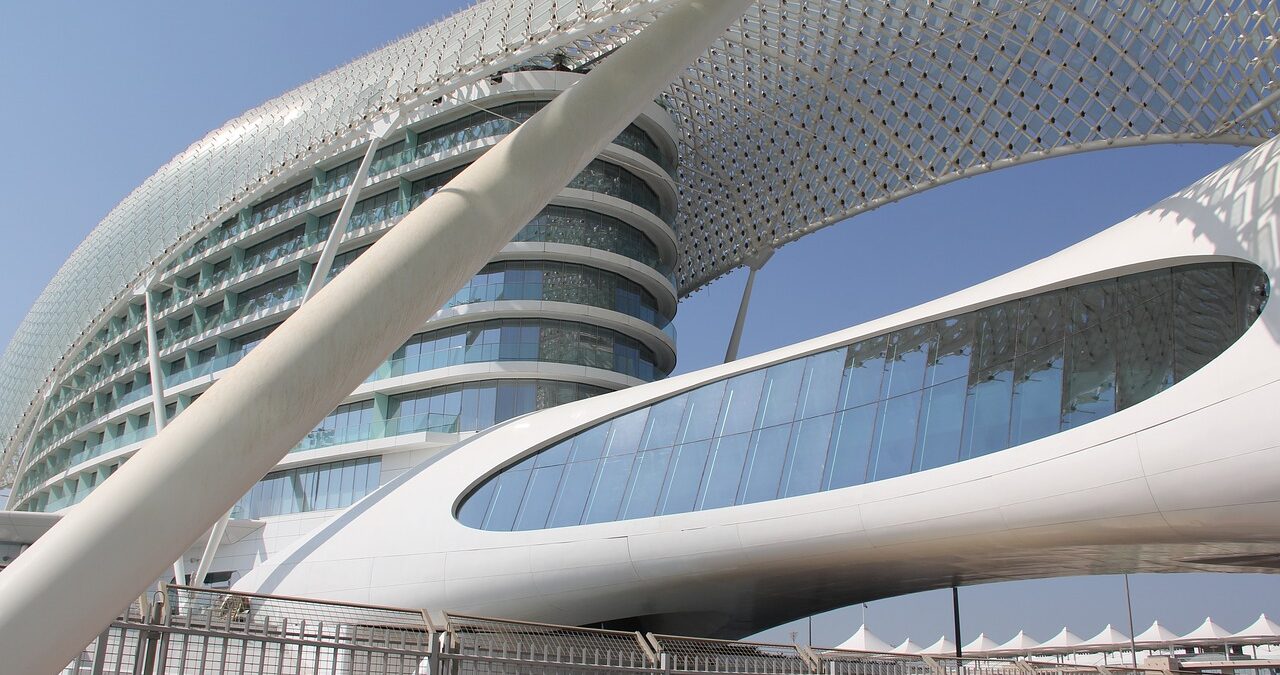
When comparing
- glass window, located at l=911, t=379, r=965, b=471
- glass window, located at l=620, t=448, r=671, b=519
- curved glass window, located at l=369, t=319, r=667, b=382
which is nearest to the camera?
glass window, located at l=911, t=379, r=965, b=471

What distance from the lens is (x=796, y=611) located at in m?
30.3

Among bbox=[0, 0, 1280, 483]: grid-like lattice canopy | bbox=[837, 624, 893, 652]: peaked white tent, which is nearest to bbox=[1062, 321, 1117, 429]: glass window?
bbox=[0, 0, 1280, 483]: grid-like lattice canopy

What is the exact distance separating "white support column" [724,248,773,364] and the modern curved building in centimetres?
65

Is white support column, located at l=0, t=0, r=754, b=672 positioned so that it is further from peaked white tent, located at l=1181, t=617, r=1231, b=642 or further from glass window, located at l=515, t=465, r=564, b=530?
peaked white tent, located at l=1181, t=617, r=1231, b=642

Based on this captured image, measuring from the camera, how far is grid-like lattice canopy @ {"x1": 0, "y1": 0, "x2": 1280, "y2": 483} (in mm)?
29875

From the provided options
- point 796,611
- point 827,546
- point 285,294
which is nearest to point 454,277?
point 827,546

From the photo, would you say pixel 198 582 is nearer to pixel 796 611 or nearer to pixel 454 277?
pixel 796 611

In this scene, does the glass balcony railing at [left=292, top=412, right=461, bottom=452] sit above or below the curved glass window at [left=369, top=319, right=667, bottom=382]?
below

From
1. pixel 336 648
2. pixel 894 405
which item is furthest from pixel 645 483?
pixel 336 648

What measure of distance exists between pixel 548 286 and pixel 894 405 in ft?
77.7

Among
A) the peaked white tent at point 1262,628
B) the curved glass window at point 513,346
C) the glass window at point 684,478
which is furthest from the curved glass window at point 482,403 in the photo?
the peaked white tent at point 1262,628

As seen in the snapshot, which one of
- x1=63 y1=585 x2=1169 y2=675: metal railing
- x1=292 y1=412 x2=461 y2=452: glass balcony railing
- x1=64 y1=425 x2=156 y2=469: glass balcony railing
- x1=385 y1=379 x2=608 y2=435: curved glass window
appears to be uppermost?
x1=64 y1=425 x2=156 y2=469: glass balcony railing

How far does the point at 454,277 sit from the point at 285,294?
44890 millimetres

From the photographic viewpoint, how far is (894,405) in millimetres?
21734
